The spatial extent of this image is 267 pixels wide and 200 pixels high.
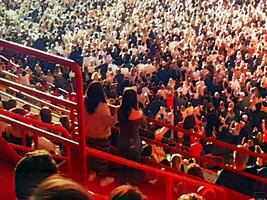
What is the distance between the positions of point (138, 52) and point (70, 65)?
13.7 metres

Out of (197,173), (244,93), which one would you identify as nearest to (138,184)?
(197,173)

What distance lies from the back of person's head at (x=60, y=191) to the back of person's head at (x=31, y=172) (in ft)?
0.83

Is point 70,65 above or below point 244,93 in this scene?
above

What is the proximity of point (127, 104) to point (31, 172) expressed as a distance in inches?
140

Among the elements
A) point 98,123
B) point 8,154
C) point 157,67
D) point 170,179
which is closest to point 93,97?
point 98,123

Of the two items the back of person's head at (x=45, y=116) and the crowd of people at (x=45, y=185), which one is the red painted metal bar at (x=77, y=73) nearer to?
the crowd of people at (x=45, y=185)

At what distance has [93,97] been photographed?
19.9ft

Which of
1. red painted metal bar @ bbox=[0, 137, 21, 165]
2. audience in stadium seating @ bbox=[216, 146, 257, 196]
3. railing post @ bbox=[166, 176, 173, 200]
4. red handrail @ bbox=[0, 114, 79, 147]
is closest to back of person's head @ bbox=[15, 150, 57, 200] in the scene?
red handrail @ bbox=[0, 114, 79, 147]

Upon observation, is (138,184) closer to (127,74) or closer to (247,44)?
(127,74)

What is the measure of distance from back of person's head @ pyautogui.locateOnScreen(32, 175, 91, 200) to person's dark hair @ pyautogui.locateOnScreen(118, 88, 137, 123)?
158 inches

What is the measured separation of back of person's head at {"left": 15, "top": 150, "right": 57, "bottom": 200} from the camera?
2650mm

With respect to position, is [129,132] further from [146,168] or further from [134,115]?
[146,168]

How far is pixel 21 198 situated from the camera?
2.62 m

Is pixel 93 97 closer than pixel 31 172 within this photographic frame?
No
